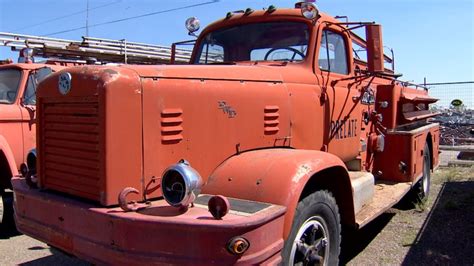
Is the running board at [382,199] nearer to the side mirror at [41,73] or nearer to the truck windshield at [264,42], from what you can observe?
the truck windshield at [264,42]

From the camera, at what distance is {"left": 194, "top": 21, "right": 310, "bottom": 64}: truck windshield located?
473 cm

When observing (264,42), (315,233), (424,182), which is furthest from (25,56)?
(424,182)

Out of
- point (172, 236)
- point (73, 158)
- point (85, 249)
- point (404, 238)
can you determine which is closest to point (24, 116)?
point (73, 158)

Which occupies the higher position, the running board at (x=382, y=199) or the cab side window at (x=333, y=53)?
the cab side window at (x=333, y=53)

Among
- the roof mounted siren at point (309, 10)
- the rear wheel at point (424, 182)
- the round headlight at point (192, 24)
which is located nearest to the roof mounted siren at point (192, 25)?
the round headlight at point (192, 24)

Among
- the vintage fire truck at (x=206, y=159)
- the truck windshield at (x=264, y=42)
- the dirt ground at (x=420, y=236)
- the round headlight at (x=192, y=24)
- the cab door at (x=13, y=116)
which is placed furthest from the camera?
the cab door at (x=13, y=116)

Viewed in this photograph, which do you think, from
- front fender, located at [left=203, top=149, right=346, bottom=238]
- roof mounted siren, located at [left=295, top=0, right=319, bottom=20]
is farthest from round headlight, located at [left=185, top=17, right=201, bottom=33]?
front fender, located at [left=203, top=149, right=346, bottom=238]

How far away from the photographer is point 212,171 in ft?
11.7

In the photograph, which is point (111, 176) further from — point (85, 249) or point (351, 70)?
point (351, 70)

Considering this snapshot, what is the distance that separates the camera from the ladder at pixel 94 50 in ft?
30.1

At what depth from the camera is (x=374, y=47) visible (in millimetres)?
4723

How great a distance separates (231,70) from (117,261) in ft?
5.83

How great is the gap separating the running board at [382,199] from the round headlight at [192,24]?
106 inches

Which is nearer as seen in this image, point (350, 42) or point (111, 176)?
point (111, 176)
